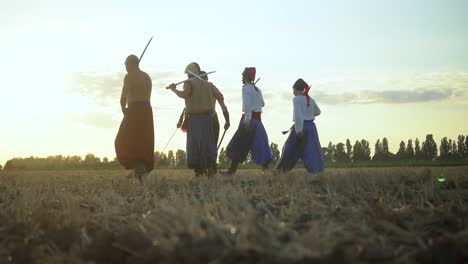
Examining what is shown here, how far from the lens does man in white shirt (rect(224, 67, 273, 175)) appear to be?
13602 mm

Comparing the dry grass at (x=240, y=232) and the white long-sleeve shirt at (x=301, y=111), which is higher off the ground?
the white long-sleeve shirt at (x=301, y=111)

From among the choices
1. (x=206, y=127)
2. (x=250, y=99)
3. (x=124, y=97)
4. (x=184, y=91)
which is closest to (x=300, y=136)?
(x=250, y=99)

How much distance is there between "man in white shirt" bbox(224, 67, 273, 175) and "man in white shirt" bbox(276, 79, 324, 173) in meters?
1.14

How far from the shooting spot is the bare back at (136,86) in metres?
11.1

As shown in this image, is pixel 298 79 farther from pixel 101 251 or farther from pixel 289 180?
pixel 101 251

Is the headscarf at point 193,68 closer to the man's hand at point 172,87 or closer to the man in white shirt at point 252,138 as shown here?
the man's hand at point 172,87

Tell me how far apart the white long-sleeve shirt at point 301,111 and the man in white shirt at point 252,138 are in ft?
4.39

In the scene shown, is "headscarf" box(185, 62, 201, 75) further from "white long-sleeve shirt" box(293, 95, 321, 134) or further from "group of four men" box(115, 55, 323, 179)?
"white long-sleeve shirt" box(293, 95, 321, 134)

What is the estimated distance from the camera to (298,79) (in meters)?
→ 12.6

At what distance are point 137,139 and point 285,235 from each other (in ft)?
28.4

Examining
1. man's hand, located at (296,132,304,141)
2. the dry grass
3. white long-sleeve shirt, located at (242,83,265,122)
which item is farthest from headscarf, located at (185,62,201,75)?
the dry grass

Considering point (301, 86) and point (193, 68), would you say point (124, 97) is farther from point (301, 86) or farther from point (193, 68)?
point (301, 86)

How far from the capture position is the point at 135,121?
1116 centimetres

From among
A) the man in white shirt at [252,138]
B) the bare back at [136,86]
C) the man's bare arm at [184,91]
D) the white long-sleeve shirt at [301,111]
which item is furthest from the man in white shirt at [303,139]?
the bare back at [136,86]
